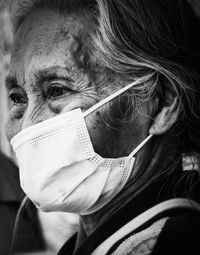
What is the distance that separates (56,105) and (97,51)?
316 millimetres

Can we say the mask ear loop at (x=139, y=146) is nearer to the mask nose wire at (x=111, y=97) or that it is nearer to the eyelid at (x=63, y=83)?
the mask nose wire at (x=111, y=97)

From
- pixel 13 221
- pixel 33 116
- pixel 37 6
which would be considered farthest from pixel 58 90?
pixel 13 221

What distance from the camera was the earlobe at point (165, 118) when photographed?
251 cm

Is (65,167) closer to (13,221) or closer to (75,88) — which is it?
(75,88)

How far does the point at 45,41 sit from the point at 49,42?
A: 0.08ft

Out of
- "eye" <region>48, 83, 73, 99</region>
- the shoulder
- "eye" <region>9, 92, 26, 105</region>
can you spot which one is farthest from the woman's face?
the shoulder

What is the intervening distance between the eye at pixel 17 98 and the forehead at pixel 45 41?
10 cm

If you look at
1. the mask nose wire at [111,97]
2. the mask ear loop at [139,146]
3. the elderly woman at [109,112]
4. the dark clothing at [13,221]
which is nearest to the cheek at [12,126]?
the elderly woman at [109,112]

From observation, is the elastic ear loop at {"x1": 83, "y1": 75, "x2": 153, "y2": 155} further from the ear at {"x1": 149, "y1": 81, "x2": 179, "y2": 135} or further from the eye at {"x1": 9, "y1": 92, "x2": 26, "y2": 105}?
the eye at {"x1": 9, "y1": 92, "x2": 26, "y2": 105}

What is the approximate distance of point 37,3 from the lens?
271 cm

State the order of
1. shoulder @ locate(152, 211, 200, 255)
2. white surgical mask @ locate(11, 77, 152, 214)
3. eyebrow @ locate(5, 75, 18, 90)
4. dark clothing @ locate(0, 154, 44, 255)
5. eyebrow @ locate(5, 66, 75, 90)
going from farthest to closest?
dark clothing @ locate(0, 154, 44, 255) → eyebrow @ locate(5, 75, 18, 90) → eyebrow @ locate(5, 66, 75, 90) → white surgical mask @ locate(11, 77, 152, 214) → shoulder @ locate(152, 211, 200, 255)

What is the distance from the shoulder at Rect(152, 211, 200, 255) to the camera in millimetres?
2049

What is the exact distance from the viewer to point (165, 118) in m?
2.53

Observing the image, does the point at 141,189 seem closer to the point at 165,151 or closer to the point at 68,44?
the point at 165,151
